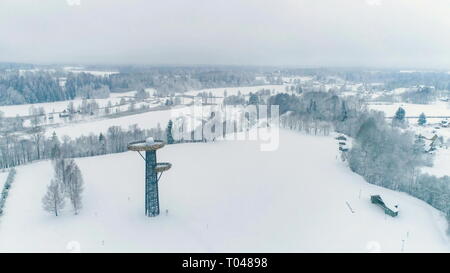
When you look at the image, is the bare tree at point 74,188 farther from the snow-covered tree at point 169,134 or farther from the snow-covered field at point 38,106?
the snow-covered field at point 38,106

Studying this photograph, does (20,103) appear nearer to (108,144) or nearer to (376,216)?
(108,144)

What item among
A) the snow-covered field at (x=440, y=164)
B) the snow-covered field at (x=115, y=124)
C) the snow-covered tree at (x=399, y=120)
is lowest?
the snow-covered field at (x=440, y=164)

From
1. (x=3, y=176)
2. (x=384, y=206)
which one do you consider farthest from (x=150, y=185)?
(x=3, y=176)

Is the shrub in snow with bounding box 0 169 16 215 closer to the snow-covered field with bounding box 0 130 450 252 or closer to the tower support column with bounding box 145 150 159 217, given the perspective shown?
the snow-covered field with bounding box 0 130 450 252

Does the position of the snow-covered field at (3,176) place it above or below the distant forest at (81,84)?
below

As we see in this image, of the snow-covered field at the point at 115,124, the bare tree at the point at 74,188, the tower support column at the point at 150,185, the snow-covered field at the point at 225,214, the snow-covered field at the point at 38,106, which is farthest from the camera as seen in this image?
the snow-covered field at the point at 38,106

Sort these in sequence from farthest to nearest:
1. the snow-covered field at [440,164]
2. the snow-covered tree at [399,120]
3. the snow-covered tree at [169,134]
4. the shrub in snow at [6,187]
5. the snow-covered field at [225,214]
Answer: the snow-covered tree at [399,120]
the snow-covered tree at [169,134]
the snow-covered field at [440,164]
the shrub in snow at [6,187]
the snow-covered field at [225,214]

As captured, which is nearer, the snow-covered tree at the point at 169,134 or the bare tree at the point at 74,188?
the bare tree at the point at 74,188

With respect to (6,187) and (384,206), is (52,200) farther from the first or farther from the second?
(384,206)

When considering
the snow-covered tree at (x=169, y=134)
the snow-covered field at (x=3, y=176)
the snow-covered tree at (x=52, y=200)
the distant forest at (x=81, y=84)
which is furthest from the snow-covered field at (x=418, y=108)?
the snow-covered field at (x=3, y=176)
